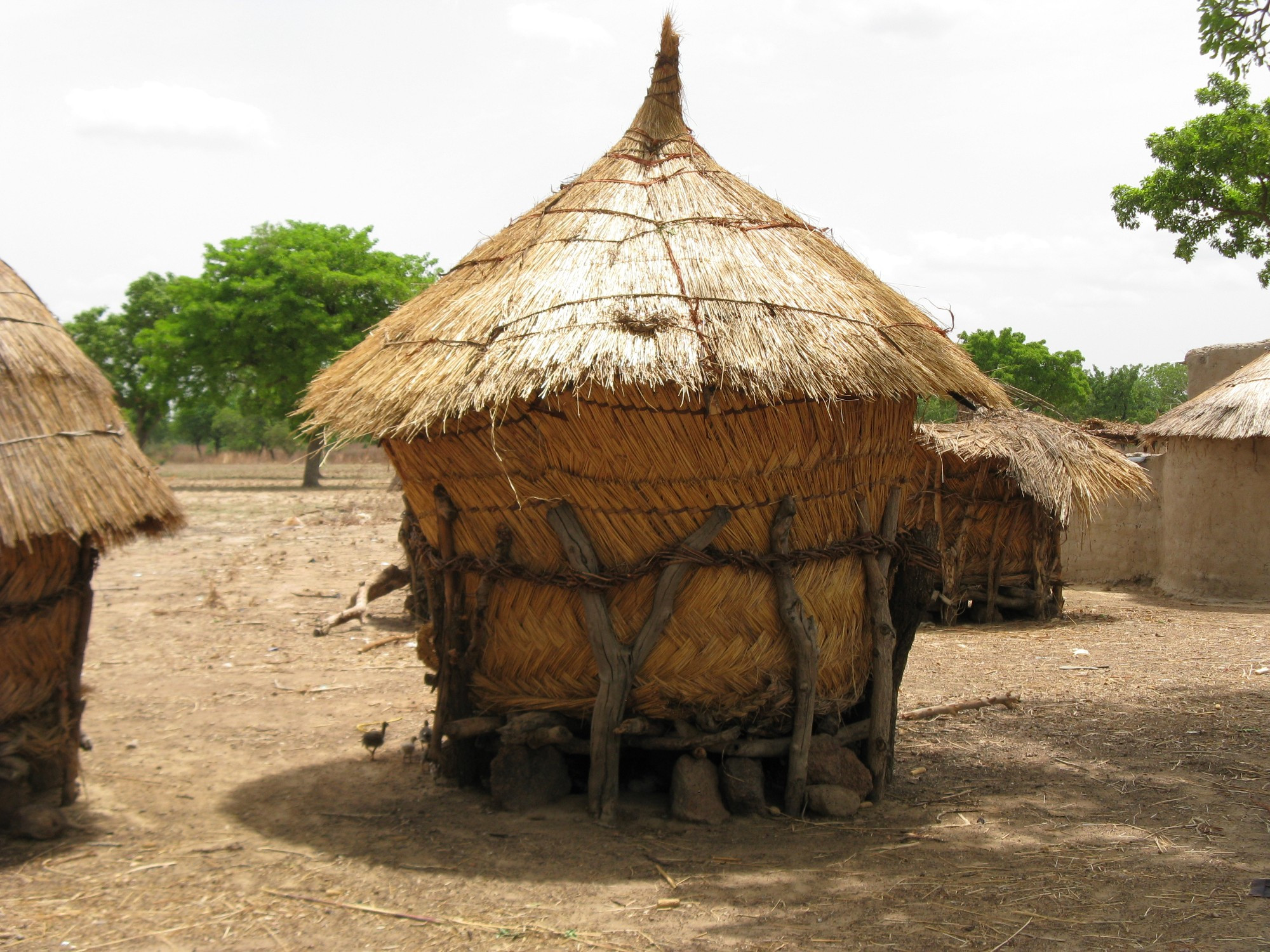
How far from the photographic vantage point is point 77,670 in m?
4.45

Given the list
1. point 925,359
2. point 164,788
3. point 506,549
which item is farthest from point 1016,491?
point 164,788

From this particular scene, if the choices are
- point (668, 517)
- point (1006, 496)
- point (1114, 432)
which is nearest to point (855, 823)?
point (668, 517)

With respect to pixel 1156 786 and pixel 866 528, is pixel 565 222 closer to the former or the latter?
pixel 866 528

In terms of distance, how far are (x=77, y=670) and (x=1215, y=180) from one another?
41.7ft

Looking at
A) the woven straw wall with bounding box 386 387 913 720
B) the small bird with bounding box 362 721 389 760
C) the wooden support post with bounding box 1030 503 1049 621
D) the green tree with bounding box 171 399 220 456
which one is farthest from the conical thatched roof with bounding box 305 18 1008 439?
the green tree with bounding box 171 399 220 456

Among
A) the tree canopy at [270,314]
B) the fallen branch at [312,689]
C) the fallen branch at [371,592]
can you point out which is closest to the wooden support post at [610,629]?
the fallen branch at [312,689]

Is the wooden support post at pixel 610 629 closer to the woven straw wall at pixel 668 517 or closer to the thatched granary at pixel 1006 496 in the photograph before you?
the woven straw wall at pixel 668 517

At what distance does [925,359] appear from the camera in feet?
15.1

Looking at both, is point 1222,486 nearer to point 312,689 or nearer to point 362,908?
point 312,689

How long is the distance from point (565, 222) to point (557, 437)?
121cm

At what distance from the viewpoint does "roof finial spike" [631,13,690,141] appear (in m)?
5.50

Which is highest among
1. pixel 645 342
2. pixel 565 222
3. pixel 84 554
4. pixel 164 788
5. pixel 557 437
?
pixel 565 222

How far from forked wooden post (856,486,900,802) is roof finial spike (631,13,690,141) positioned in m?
2.24

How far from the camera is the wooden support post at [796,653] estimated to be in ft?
14.5
